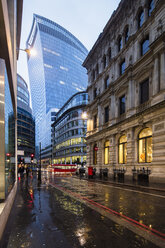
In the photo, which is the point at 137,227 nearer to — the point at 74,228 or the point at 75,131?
the point at 74,228

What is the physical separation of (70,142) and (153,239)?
7193 cm

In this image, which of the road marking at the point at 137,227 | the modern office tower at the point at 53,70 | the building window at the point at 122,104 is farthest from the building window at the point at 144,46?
the modern office tower at the point at 53,70

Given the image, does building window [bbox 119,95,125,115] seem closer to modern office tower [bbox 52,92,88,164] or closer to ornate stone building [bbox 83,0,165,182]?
ornate stone building [bbox 83,0,165,182]

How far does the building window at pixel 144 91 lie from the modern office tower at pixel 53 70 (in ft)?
402

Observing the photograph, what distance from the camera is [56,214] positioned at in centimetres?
737

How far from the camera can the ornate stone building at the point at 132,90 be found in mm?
18859

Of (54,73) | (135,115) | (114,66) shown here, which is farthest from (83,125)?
(54,73)

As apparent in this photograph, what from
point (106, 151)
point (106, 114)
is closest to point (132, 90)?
point (106, 114)

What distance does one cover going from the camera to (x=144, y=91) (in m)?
22.7

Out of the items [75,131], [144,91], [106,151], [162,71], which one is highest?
[162,71]

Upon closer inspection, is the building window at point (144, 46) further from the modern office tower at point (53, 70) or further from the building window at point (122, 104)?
the modern office tower at point (53, 70)

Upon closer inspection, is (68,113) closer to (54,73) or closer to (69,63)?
(54,73)

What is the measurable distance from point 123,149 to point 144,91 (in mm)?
8737

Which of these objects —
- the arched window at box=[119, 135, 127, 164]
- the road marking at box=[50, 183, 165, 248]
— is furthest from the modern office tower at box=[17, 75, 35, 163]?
the road marking at box=[50, 183, 165, 248]
